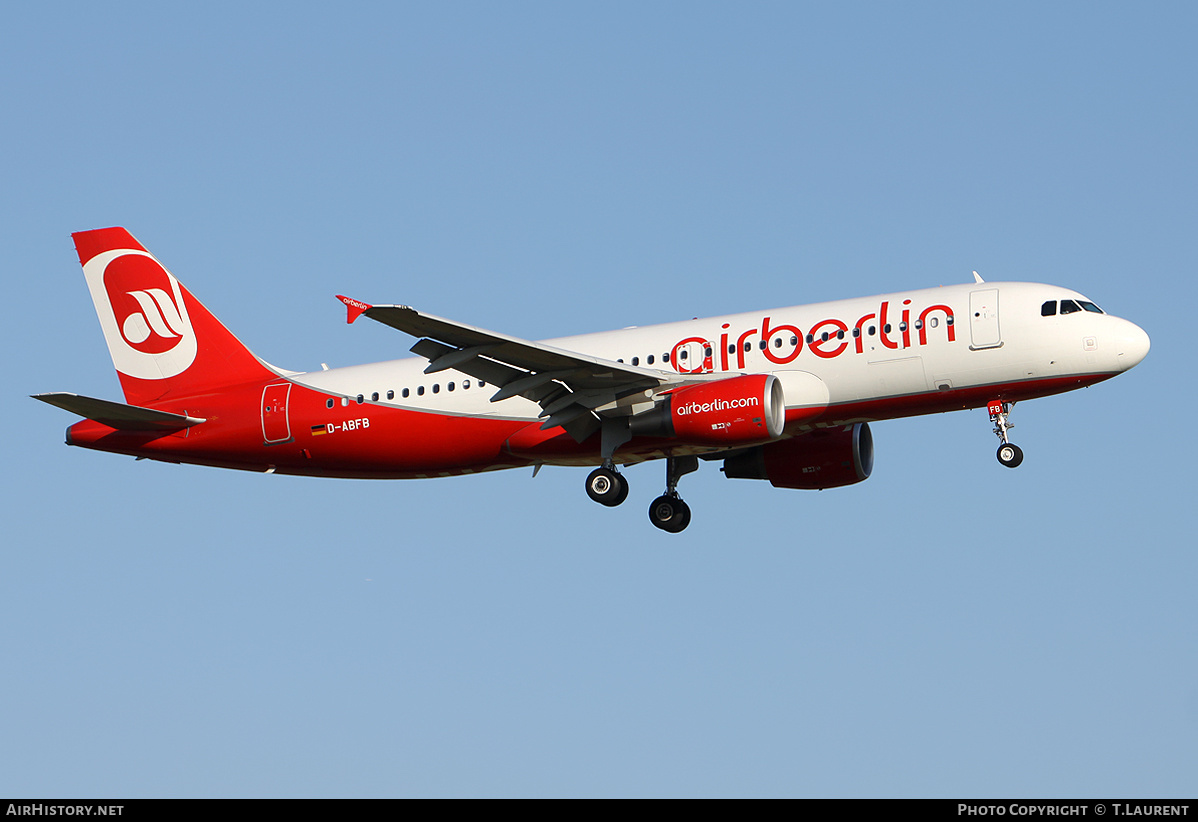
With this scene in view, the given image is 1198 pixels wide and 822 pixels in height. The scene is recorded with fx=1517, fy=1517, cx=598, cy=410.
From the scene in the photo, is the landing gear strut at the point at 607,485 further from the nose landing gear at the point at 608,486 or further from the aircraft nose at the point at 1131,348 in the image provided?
the aircraft nose at the point at 1131,348

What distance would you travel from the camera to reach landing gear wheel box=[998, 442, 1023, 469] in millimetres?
33750

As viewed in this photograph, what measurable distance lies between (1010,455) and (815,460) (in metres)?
5.85

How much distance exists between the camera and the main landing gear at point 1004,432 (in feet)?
111

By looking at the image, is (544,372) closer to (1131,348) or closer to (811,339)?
(811,339)

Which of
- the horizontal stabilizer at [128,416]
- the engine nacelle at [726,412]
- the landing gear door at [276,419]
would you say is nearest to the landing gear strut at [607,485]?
the engine nacelle at [726,412]

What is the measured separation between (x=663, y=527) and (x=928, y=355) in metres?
8.35

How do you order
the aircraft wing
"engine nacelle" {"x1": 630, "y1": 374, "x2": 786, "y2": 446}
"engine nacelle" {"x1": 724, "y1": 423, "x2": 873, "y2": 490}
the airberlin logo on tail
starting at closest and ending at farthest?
the aircraft wing
"engine nacelle" {"x1": 630, "y1": 374, "x2": 786, "y2": 446}
"engine nacelle" {"x1": 724, "y1": 423, "x2": 873, "y2": 490}
the airberlin logo on tail

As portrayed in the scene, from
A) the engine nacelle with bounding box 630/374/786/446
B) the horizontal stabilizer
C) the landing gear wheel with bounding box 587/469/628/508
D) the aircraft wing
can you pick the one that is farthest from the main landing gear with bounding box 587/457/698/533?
the horizontal stabilizer

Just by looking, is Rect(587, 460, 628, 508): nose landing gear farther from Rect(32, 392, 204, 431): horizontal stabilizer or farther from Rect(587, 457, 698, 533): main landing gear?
Rect(32, 392, 204, 431): horizontal stabilizer

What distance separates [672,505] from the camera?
3803 centimetres

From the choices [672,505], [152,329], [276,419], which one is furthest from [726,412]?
[152,329]

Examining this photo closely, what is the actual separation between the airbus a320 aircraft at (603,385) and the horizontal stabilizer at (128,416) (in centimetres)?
5
